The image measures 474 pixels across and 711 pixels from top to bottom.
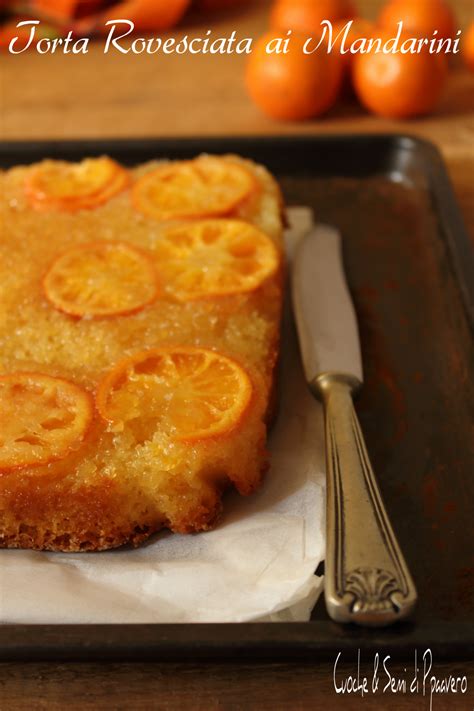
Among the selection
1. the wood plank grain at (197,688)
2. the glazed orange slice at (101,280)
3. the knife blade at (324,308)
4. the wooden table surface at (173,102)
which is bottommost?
the wooden table surface at (173,102)

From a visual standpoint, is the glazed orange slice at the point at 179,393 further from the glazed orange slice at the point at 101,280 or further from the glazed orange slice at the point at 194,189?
the glazed orange slice at the point at 194,189

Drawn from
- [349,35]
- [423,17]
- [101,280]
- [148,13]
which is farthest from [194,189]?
[148,13]

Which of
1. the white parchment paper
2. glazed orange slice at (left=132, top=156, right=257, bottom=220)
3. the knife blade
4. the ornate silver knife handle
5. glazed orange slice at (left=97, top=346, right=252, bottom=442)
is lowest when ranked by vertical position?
the white parchment paper

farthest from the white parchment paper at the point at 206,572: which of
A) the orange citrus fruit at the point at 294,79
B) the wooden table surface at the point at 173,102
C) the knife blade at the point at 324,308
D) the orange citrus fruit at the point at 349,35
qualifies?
the orange citrus fruit at the point at 349,35

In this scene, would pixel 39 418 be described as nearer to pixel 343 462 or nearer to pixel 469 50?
pixel 343 462

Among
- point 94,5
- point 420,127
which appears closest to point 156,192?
point 420,127

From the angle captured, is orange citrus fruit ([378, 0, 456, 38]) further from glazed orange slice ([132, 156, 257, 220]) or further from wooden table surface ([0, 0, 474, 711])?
glazed orange slice ([132, 156, 257, 220])

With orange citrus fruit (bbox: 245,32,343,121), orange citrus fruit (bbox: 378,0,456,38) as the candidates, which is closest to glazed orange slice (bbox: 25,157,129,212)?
orange citrus fruit (bbox: 245,32,343,121)
